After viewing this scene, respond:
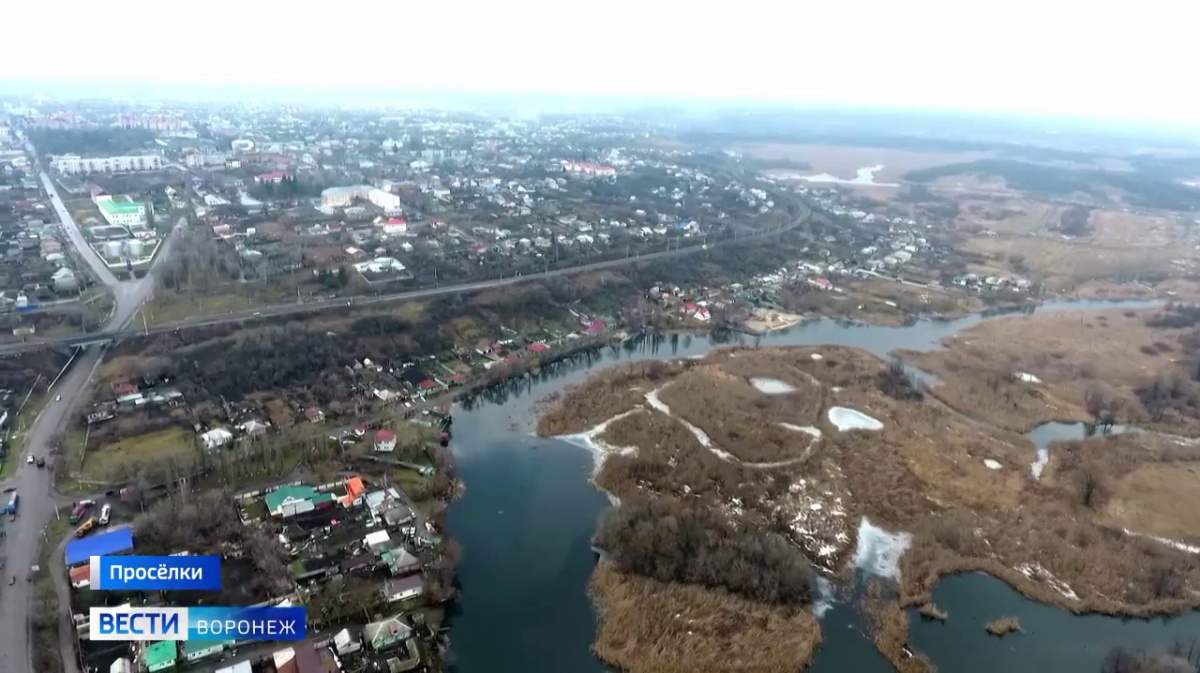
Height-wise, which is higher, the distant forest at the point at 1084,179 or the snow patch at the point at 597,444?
the distant forest at the point at 1084,179

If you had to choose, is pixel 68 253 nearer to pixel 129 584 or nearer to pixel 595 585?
pixel 129 584

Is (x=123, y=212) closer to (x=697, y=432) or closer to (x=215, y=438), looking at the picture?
(x=215, y=438)

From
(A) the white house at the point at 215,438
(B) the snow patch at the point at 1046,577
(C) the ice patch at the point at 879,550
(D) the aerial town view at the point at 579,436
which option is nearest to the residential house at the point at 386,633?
(D) the aerial town view at the point at 579,436

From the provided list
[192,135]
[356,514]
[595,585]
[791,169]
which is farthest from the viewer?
[791,169]

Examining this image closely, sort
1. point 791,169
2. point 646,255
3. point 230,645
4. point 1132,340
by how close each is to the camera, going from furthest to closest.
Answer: point 791,169
point 646,255
point 1132,340
point 230,645

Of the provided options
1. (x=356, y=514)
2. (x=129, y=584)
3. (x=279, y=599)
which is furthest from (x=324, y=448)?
(x=129, y=584)

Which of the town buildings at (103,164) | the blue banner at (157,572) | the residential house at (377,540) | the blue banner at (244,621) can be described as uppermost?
the town buildings at (103,164)

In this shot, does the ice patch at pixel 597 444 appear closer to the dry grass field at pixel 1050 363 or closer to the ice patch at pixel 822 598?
the ice patch at pixel 822 598
